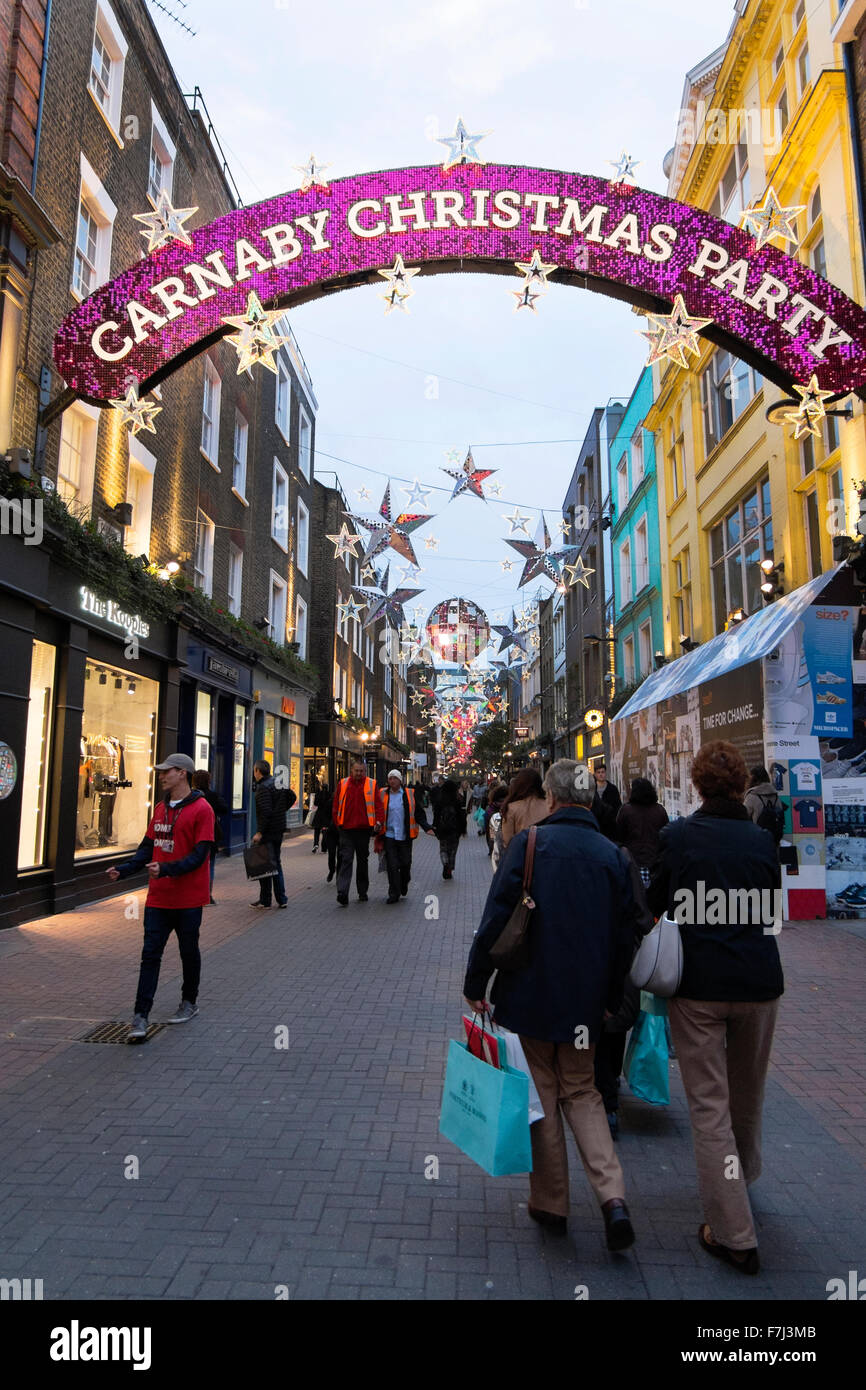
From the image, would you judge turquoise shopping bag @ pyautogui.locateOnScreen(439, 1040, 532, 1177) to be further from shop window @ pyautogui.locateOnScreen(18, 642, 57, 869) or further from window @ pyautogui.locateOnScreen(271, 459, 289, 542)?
window @ pyautogui.locateOnScreen(271, 459, 289, 542)

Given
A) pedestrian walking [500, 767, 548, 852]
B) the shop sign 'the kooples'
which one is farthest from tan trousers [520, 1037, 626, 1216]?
the shop sign 'the kooples'

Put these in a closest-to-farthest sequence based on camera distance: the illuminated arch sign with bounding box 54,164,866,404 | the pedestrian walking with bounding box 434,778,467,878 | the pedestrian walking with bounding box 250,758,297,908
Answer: the illuminated arch sign with bounding box 54,164,866,404, the pedestrian walking with bounding box 250,758,297,908, the pedestrian walking with bounding box 434,778,467,878

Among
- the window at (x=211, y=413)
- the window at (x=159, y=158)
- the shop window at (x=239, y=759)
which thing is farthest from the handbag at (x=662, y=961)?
the shop window at (x=239, y=759)

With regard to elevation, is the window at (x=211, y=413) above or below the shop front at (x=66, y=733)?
above

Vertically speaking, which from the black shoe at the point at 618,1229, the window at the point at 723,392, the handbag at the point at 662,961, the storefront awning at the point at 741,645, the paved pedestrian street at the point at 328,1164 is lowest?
the paved pedestrian street at the point at 328,1164

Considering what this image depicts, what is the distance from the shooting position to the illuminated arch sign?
9539mm

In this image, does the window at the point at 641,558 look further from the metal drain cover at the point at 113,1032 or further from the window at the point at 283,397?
the metal drain cover at the point at 113,1032

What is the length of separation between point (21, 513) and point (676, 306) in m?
7.80

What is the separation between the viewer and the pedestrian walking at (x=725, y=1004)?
3076 mm

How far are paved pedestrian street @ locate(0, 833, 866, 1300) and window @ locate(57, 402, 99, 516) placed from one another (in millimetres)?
7015

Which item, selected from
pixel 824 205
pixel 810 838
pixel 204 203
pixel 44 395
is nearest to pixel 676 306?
pixel 824 205

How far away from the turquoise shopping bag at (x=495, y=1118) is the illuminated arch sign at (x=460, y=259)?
29.4ft

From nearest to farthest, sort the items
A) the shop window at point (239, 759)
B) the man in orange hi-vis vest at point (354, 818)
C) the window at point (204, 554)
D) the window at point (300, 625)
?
the man in orange hi-vis vest at point (354, 818) → the window at point (204, 554) → the shop window at point (239, 759) → the window at point (300, 625)
